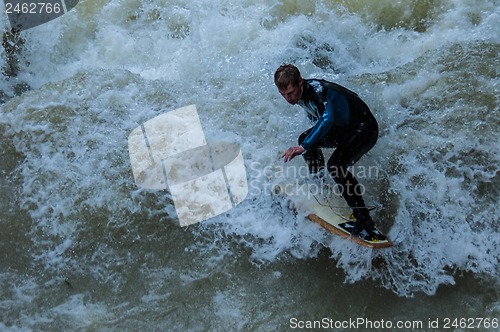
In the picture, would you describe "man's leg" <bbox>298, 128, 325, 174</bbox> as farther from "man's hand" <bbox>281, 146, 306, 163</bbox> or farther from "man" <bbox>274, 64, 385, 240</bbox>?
"man's hand" <bbox>281, 146, 306, 163</bbox>

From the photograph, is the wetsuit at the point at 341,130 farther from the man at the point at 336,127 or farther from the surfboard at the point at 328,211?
the surfboard at the point at 328,211

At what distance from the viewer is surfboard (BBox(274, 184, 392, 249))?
13.1ft

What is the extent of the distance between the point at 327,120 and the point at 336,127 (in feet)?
0.76

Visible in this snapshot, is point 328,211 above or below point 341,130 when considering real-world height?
below

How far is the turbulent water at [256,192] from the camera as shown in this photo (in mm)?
3955

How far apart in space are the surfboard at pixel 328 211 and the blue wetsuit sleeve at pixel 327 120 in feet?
2.83

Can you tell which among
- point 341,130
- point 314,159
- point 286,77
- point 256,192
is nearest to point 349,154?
point 341,130

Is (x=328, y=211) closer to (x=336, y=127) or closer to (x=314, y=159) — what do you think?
(x=314, y=159)

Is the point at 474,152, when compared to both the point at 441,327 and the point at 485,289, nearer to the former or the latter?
the point at 485,289

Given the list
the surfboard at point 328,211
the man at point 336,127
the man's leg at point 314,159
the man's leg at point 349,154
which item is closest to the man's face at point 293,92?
the man at point 336,127

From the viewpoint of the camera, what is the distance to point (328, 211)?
4.27 m

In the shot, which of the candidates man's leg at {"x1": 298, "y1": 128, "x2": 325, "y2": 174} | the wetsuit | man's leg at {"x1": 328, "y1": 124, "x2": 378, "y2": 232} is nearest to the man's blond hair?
the wetsuit

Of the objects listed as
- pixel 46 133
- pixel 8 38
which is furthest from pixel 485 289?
pixel 8 38

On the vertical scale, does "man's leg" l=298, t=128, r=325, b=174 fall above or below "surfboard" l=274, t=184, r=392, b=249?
above
